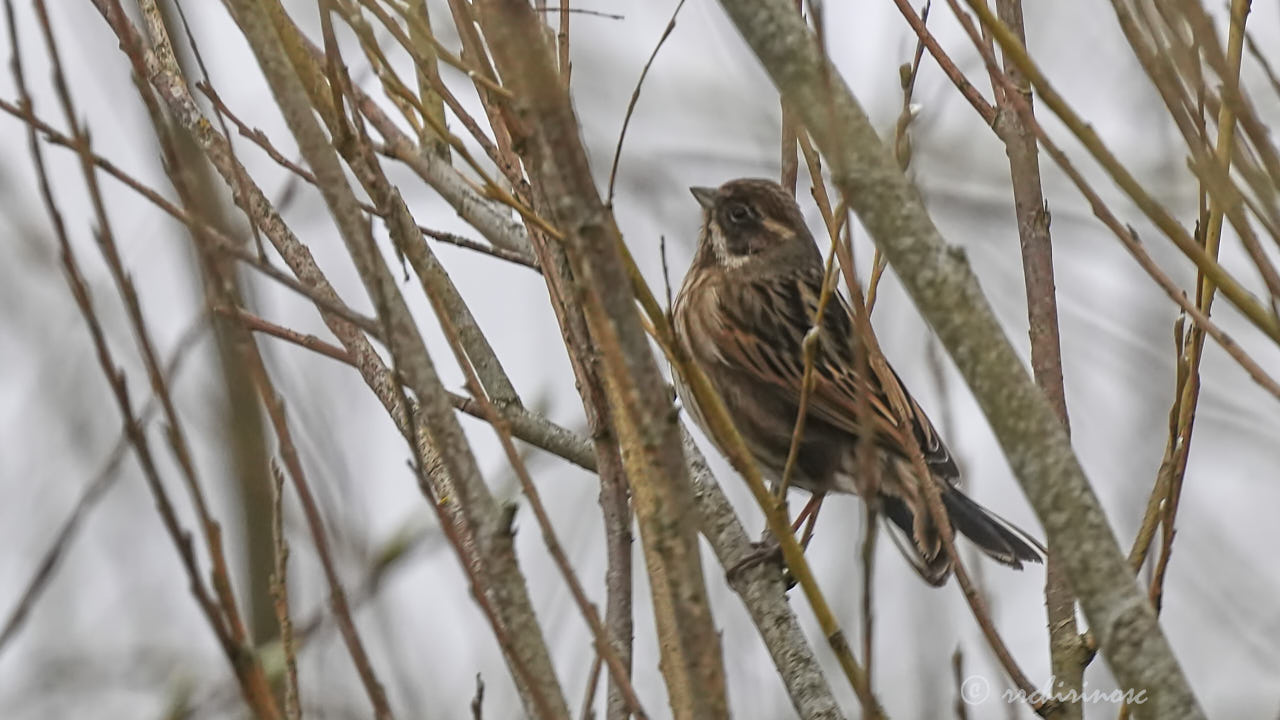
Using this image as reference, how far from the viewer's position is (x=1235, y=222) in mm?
2404

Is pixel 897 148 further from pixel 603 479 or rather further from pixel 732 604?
pixel 732 604

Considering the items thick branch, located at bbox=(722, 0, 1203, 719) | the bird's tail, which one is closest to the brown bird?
the bird's tail

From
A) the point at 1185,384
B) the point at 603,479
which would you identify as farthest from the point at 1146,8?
the point at 603,479

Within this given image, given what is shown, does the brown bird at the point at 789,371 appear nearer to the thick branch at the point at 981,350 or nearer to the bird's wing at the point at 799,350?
the bird's wing at the point at 799,350

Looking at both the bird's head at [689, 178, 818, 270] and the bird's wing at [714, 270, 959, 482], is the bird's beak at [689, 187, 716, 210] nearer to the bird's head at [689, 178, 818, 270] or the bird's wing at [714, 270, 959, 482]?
the bird's head at [689, 178, 818, 270]

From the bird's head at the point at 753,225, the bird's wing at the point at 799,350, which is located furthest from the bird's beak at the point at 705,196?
the bird's wing at the point at 799,350

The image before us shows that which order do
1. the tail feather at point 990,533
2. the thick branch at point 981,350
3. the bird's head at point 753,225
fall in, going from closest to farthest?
the thick branch at point 981,350 → the tail feather at point 990,533 → the bird's head at point 753,225

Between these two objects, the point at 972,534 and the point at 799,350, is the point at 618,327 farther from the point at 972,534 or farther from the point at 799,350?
the point at 799,350

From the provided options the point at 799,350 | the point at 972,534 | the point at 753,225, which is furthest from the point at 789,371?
the point at 972,534

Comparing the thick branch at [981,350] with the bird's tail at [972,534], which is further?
the bird's tail at [972,534]

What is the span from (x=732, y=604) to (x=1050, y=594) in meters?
3.01

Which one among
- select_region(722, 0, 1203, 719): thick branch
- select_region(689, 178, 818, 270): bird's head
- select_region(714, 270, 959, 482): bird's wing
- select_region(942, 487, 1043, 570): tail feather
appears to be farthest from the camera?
select_region(689, 178, 818, 270): bird's head

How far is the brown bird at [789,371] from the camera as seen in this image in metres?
4.89

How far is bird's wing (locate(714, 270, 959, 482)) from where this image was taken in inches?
204
